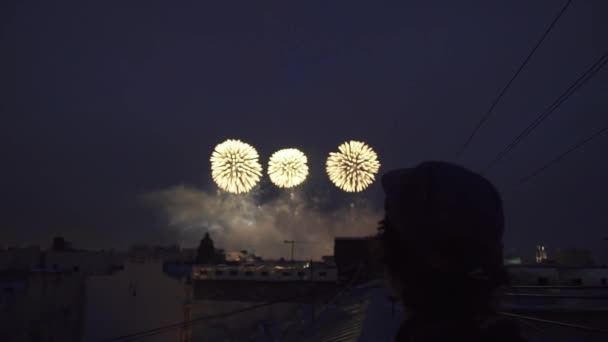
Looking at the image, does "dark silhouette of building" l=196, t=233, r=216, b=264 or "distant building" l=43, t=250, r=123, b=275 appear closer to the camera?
"dark silhouette of building" l=196, t=233, r=216, b=264

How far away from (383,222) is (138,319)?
42938 millimetres

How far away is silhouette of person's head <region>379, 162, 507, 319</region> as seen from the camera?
1601mm

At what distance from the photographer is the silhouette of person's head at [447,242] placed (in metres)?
1.60

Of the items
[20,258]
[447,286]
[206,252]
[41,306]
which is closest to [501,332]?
[447,286]

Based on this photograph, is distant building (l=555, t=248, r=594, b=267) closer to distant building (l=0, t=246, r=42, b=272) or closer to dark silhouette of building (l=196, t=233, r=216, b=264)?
dark silhouette of building (l=196, t=233, r=216, b=264)

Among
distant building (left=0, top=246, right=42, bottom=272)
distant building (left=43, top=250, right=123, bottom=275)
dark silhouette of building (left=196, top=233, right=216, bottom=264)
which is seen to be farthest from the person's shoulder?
distant building (left=43, top=250, right=123, bottom=275)

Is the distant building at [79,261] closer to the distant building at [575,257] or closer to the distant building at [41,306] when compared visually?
the distant building at [41,306]

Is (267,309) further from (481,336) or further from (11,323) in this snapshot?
(481,336)

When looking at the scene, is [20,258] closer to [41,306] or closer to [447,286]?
[41,306]

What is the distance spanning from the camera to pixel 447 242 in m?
1.59

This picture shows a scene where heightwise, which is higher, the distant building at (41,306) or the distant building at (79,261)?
the distant building at (79,261)

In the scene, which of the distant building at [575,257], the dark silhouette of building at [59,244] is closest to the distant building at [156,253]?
the dark silhouette of building at [59,244]

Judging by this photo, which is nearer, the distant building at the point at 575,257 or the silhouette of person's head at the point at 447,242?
the silhouette of person's head at the point at 447,242

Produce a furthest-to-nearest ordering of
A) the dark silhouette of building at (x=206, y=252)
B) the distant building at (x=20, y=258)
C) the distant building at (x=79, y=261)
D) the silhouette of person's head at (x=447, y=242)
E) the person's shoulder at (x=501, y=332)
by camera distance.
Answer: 1. the distant building at (x=79, y=261)
2. the distant building at (x=20, y=258)
3. the dark silhouette of building at (x=206, y=252)
4. the silhouette of person's head at (x=447, y=242)
5. the person's shoulder at (x=501, y=332)
